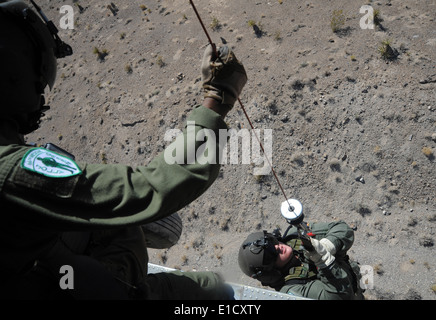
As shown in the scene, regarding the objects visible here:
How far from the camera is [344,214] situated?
243 inches

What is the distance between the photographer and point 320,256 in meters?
3.84

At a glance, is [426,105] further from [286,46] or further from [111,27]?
[111,27]

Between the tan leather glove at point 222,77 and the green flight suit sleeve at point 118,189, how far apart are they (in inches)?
13.3

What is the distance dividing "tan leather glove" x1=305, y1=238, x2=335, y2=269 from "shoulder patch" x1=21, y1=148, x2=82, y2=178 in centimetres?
288

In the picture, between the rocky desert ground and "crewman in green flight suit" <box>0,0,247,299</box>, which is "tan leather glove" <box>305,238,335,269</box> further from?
"crewman in green flight suit" <box>0,0,247,299</box>

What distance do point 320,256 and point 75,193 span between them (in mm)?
2998

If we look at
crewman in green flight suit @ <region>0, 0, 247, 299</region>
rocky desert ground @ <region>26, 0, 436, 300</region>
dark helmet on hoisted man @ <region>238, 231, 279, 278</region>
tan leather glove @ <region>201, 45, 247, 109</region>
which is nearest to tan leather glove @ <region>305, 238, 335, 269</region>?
dark helmet on hoisted man @ <region>238, 231, 279, 278</region>

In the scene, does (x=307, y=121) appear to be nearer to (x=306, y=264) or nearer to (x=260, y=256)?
(x=306, y=264)

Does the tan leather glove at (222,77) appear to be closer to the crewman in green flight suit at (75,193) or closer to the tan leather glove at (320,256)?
the crewman in green flight suit at (75,193)

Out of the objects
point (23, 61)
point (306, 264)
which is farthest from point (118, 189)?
point (306, 264)

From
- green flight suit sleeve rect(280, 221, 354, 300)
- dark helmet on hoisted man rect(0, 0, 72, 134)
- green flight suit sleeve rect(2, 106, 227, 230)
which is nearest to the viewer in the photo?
green flight suit sleeve rect(2, 106, 227, 230)

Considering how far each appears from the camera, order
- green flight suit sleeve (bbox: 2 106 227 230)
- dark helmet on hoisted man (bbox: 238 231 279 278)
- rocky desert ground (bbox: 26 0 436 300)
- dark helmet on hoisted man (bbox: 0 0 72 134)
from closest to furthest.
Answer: green flight suit sleeve (bbox: 2 106 227 230)
dark helmet on hoisted man (bbox: 0 0 72 134)
dark helmet on hoisted man (bbox: 238 231 279 278)
rocky desert ground (bbox: 26 0 436 300)

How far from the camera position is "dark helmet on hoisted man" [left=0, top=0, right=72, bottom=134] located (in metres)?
2.00

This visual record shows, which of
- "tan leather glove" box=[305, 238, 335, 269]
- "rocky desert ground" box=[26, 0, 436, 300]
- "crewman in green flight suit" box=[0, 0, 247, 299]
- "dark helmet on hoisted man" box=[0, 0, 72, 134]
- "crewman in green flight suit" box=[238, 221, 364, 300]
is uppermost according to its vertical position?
"dark helmet on hoisted man" box=[0, 0, 72, 134]
